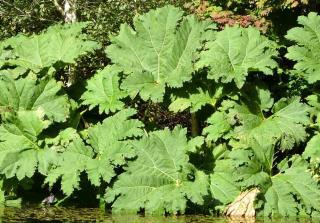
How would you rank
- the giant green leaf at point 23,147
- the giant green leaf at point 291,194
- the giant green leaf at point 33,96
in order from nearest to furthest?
the giant green leaf at point 291,194
the giant green leaf at point 23,147
the giant green leaf at point 33,96

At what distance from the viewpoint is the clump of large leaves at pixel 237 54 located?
20.2 ft

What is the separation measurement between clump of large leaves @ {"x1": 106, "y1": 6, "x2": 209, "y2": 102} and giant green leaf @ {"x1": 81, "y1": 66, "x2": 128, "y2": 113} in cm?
14

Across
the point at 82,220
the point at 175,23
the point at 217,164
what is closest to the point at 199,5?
the point at 175,23

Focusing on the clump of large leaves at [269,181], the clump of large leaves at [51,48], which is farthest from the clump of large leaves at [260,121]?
the clump of large leaves at [51,48]

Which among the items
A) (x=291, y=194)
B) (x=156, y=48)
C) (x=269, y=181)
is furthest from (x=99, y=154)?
(x=291, y=194)

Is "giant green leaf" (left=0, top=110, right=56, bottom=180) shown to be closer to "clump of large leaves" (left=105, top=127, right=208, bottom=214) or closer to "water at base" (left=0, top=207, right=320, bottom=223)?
"water at base" (left=0, top=207, right=320, bottom=223)

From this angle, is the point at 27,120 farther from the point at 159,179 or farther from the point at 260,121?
the point at 260,121

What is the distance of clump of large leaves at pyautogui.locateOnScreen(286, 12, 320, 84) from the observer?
6230 mm

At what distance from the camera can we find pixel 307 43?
633 centimetres

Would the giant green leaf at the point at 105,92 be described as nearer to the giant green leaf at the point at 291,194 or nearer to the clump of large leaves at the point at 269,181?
the clump of large leaves at the point at 269,181

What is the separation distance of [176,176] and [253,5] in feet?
9.31

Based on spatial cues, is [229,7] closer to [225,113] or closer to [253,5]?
[253,5]

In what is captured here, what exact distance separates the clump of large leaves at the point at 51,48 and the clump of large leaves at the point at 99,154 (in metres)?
1.10

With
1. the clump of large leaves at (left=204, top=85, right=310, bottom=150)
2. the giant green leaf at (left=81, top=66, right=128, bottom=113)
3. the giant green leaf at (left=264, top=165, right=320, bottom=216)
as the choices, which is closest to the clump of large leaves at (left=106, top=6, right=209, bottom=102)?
the giant green leaf at (left=81, top=66, right=128, bottom=113)
